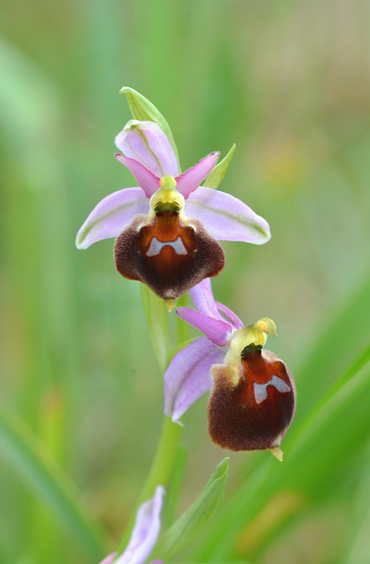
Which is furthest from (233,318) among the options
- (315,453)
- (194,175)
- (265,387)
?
(315,453)

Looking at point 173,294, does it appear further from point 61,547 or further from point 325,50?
point 325,50

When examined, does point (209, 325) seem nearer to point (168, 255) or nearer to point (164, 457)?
point (168, 255)

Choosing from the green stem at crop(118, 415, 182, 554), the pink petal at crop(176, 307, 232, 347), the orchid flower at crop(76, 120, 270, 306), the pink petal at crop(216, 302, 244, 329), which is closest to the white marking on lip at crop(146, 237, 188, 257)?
the orchid flower at crop(76, 120, 270, 306)

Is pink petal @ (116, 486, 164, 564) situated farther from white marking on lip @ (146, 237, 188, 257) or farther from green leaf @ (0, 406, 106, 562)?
white marking on lip @ (146, 237, 188, 257)

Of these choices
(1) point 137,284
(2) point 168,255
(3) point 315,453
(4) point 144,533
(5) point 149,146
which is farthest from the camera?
(1) point 137,284

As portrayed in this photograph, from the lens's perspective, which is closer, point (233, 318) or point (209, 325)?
point (209, 325)

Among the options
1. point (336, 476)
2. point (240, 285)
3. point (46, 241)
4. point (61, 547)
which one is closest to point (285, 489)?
point (336, 476)

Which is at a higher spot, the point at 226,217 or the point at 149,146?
the point at 149,146

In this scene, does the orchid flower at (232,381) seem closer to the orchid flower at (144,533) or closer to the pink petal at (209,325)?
the pink petal at (209,325)
